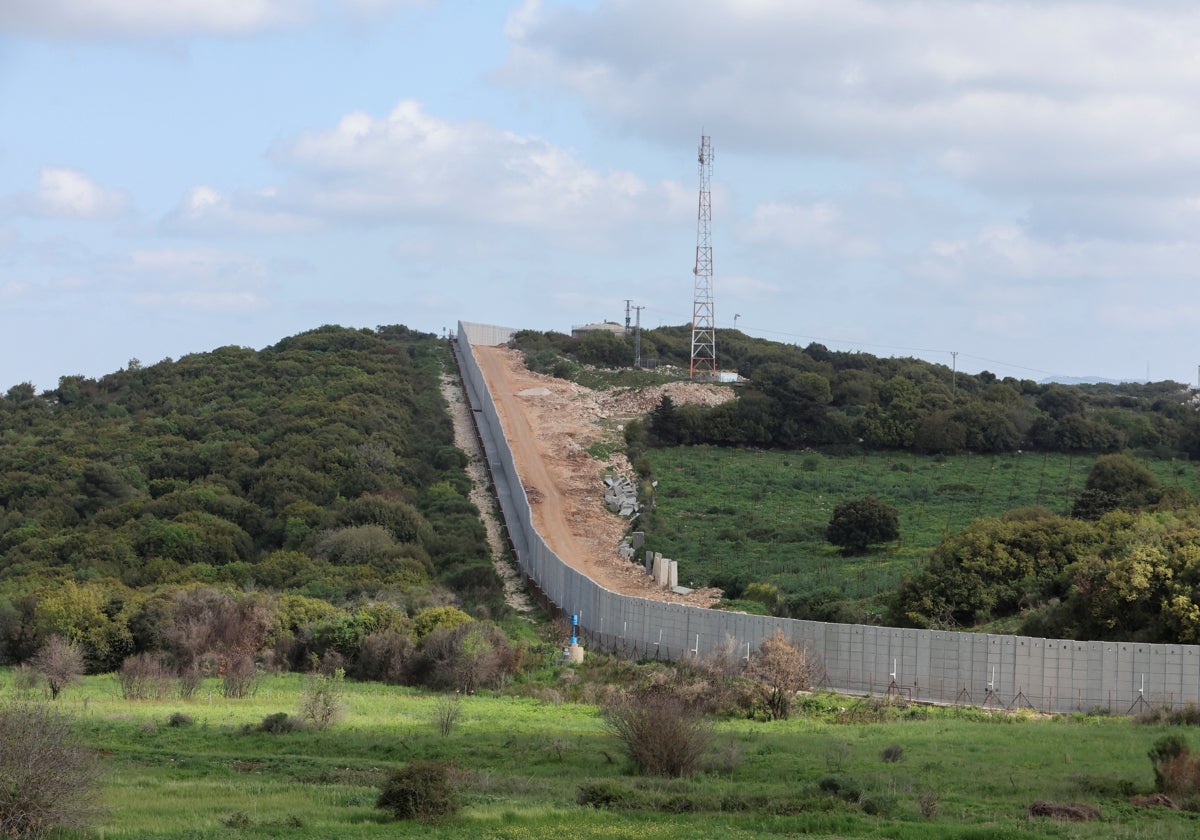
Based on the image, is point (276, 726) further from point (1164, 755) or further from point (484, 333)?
point (484, 333)

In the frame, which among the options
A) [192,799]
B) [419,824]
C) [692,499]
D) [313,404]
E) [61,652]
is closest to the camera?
[419,824]

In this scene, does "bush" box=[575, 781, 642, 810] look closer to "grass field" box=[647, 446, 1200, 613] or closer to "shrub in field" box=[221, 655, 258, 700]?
"shrub in field" box=[221, 655, 258, 700]

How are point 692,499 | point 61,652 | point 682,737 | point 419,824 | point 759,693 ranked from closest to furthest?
point 419,824
point 682,737
point 759,693
point 61,652
point 692,499

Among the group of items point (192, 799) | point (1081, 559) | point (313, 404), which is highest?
point (313, 404)

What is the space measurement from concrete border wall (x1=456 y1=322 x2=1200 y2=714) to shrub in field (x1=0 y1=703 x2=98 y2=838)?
64.7 ft

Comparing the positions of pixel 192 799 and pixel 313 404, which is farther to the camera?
pixel 313 404

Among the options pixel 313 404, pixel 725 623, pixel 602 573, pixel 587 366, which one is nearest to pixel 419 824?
pixel 725 623

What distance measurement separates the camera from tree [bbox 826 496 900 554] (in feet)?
174

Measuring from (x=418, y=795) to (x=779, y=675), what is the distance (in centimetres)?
1322

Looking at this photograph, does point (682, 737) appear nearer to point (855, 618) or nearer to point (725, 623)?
point (725, 623)

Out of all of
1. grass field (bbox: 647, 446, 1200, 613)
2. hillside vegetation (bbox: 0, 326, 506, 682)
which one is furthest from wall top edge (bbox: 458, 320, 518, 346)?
grass field (bbox: 647, 446, 1200, 613)

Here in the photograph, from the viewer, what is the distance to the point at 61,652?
35.6 metres

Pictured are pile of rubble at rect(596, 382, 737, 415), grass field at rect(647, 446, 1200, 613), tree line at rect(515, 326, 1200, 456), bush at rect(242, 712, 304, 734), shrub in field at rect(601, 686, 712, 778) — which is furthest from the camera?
pile of rubble at rect(596, 382, 737, 415)

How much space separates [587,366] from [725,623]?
6599 centimetres
